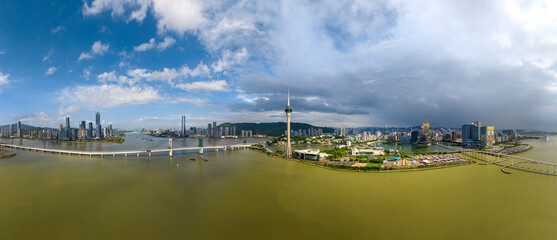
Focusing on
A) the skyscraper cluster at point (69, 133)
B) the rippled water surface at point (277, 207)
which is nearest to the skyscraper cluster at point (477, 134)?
the rippled water surface at point (277, 207)

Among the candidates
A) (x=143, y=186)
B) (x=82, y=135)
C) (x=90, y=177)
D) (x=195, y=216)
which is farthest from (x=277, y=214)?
(x=82, y=135)

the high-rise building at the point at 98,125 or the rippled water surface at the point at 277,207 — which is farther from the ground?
the high-rise building at the point at 98,125

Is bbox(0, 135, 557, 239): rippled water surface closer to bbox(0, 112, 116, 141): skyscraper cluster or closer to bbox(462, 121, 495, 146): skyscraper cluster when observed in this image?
bbox(462, 121, 495, 146): skyscraper cluster

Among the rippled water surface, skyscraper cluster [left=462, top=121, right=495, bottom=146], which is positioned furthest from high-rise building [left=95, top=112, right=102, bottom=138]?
skyscraper cluster [left=462, top=121, right=495, bottom=146]

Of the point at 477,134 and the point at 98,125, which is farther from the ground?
the point at 98,125

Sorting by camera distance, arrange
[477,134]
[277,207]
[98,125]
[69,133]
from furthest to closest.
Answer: [98,125] < [69,133] < [477,134] < [277,207]

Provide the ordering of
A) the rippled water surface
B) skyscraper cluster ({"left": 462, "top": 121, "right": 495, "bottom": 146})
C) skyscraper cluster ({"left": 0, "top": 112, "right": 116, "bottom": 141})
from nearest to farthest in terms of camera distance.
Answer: the rippled water surface
skyscraper cluster ({"left": 462, "top": 121, "right": 495, "bottom": 146})
skyscraper cluster ({"left": 0, "top": 112, "right": 116, "bottom": 141})

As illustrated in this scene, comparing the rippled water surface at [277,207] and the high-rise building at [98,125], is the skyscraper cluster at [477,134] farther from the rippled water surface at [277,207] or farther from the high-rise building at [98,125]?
the high-rise building at [98,125]

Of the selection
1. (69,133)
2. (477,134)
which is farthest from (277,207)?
(69,133)

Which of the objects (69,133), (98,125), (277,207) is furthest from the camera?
(98,125)

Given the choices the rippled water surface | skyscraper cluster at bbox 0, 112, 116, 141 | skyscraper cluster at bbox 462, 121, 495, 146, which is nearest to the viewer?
the rippled water surface

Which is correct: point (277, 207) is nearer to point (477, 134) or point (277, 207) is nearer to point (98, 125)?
point (477, 134)
